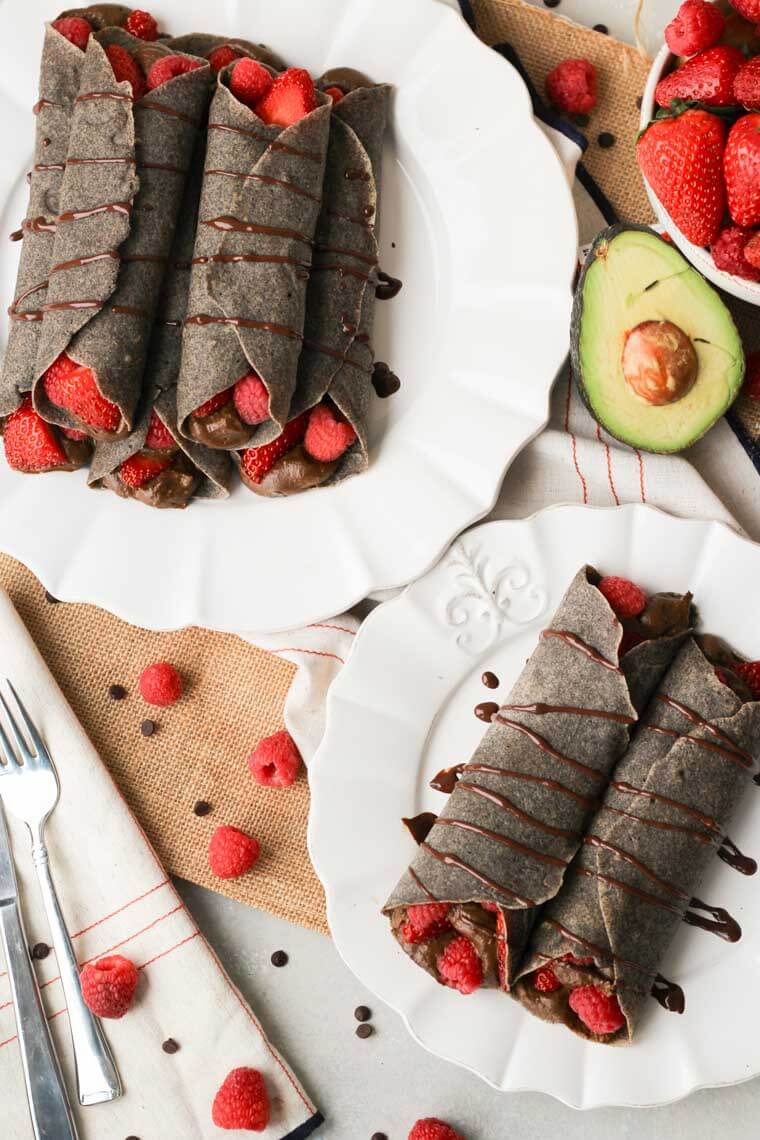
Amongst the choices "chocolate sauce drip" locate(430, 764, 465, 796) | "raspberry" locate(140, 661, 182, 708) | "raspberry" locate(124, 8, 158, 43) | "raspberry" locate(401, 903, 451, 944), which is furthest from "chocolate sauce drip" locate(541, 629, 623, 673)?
"raspberry" locate(124, 8, 158, 43)

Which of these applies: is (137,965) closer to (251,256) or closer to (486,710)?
(486,710)

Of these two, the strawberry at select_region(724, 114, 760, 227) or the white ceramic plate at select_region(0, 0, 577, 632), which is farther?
the white ceramic plate at select_region(0, 0, 577, 632)

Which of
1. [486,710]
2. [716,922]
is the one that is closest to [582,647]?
[486,710]

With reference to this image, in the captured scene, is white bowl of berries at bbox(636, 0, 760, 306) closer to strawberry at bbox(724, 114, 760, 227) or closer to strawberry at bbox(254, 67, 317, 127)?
strawberry at bbox(724, 114, 760, 227)

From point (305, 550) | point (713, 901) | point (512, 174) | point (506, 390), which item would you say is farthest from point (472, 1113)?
point (512, 174)

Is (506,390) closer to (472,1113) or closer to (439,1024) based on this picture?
(439,1024)

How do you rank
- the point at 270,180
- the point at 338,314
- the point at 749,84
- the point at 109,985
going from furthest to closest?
the point at 109,985 < the point at 338,314 < the point at 270,180 < the point at 749,84
